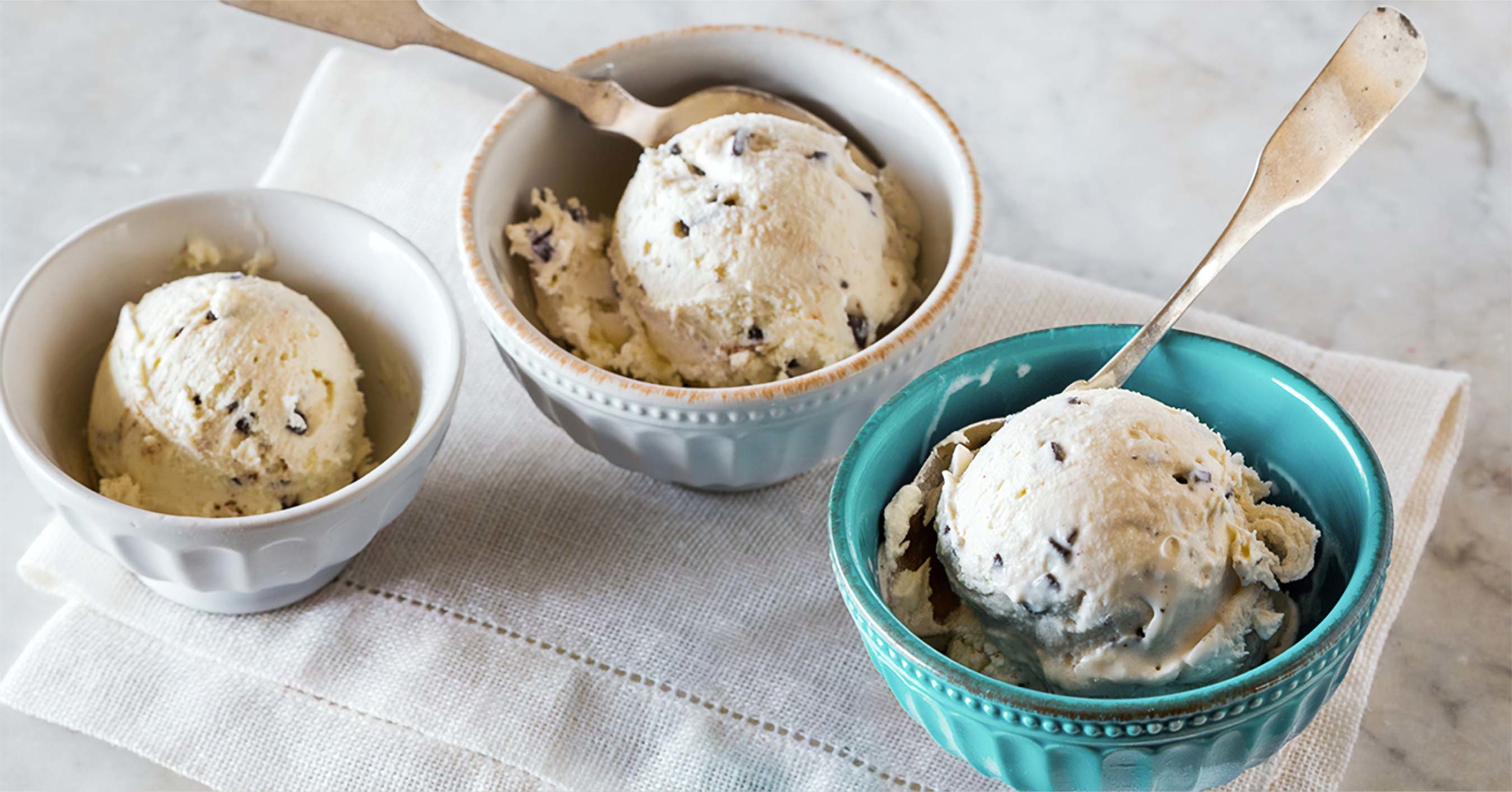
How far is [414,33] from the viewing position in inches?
62.4

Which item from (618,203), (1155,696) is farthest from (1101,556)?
(618,203)

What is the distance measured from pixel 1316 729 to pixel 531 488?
2.74 feet

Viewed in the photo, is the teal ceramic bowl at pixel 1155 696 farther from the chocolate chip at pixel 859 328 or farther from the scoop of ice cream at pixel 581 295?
the scoop of ice cream at pixel 581 295

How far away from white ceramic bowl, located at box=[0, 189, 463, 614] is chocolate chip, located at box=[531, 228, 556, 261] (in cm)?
12

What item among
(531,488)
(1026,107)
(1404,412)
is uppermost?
(1404,412)

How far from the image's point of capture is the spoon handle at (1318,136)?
1.32 m

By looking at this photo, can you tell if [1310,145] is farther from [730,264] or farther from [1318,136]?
[730,264]

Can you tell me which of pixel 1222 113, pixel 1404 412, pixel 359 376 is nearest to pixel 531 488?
pixel 359 376

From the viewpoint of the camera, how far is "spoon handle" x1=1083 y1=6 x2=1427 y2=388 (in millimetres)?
1324

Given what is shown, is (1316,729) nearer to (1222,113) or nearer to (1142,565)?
(1142,565)

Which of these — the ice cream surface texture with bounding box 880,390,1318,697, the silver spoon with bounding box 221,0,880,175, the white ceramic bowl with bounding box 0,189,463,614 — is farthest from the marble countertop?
the silver spoon with bounding box 221,0,880,175

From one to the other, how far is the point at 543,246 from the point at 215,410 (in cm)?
37

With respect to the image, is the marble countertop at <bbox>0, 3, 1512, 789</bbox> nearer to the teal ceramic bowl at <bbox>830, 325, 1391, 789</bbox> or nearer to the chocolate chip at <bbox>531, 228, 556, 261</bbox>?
the teal ceramic bowl at <bbox>830, 325, 1391, 789</bbox>

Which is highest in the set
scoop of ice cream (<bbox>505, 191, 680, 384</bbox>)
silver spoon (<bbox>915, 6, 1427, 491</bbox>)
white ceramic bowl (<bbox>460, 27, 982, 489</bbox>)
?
silver spoon (<bbox>915, 6, 1427, 491</bbox>)
